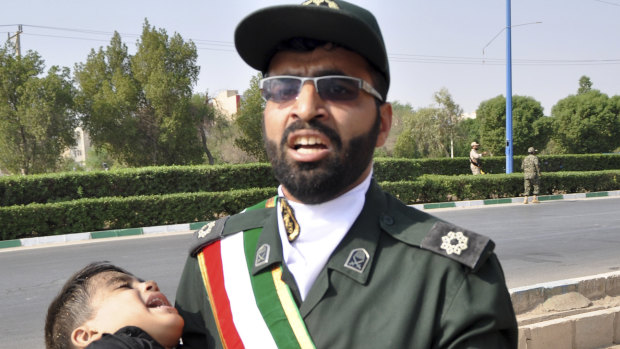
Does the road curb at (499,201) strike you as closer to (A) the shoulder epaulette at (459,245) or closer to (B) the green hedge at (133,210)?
(B) the green hedge at (133,210)

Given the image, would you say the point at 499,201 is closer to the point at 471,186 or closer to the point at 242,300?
the point at 471,186

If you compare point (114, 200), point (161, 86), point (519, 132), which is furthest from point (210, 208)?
point (519, 132)

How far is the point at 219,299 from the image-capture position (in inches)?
57.6

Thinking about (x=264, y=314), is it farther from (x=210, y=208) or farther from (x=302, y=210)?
(x=210, y=208)

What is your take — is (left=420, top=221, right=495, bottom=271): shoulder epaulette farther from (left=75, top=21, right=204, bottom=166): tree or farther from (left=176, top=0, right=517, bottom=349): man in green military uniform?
(left=75, top=21, right=204, bottom=166): tree

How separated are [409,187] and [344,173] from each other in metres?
15.9

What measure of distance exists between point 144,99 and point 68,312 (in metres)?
30.1

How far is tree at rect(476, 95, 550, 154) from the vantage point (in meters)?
42.6

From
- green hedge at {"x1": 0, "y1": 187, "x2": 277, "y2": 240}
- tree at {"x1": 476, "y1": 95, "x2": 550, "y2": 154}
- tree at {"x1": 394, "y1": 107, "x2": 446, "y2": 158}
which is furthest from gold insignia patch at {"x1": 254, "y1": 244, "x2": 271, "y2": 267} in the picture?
tree at {"x1": 394, "y1": 107, "x2": 446, "y2": 158}

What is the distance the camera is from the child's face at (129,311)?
5.01ft

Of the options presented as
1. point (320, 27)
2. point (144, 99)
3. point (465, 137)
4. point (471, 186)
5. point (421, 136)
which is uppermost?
point (144, 99)

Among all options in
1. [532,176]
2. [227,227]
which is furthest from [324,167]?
[532,176]

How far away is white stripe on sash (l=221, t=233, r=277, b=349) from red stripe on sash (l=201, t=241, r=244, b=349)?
12mm

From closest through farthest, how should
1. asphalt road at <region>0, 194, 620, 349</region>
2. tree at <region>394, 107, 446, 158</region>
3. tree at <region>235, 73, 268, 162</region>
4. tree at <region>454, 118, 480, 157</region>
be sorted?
asphalt road at <region>0, 194, 620, 349</region>, tree at <region>235, 73, 268, 162</region>, tree at <region>394, 107, 446, 158</region>, tree at <region>454, 118, 480, 157</region>
